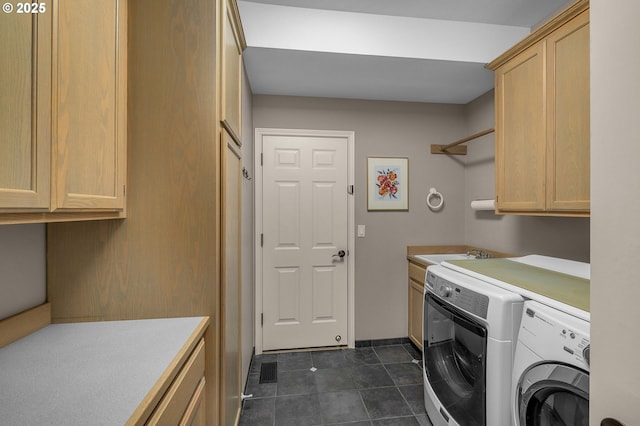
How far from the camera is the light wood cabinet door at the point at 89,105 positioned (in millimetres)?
778

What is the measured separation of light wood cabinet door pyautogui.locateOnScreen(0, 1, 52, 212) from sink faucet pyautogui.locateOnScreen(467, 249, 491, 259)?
106 inches

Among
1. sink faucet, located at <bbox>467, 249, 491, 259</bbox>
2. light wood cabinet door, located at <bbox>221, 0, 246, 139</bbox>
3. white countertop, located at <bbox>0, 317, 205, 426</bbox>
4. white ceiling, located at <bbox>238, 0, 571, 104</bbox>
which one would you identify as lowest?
white countertop, located at <bbox>0, 317, 205, 426</bbox>

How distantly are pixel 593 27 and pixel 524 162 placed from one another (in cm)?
142

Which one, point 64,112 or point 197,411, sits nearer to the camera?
point 64,112

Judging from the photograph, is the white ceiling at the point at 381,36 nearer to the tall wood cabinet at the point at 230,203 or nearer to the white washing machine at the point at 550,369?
the tall wood cabinet at the point at 230,203

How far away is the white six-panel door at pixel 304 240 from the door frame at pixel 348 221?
29 millimetres

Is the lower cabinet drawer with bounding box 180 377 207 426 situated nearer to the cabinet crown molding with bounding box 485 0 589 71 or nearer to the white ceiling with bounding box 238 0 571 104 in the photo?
the white ceiling with bounding box 238 0 571 104

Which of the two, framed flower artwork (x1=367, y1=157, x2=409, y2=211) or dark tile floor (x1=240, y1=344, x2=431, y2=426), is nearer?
dark tile floor (x1=240, y1=344, x2=431, y2=426)

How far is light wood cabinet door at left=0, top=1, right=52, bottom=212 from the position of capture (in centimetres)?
63

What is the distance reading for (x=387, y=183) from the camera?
8.86 ft

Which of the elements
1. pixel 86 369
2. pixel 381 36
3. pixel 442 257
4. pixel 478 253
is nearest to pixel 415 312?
pixel 442 257

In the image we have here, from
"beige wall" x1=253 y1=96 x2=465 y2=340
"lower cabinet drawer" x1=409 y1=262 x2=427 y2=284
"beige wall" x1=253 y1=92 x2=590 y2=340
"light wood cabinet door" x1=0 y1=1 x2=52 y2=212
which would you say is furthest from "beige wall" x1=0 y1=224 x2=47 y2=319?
"lower cabinet drawer" x1=409 y1=262 x2=427 y2=284

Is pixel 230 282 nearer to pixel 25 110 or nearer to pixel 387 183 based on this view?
pixel 25 110

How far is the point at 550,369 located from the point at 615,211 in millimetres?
803
